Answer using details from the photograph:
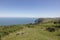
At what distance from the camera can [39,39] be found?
2634 centimetres

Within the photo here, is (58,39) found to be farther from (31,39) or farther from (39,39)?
(31,39)

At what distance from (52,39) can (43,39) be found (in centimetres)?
245

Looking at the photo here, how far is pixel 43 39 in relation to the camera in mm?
26359

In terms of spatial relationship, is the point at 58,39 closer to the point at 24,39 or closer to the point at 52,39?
the point at 52,39

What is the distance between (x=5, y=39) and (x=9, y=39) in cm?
108

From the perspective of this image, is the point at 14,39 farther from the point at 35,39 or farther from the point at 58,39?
the point at 58,39

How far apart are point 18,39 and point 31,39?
3.10m

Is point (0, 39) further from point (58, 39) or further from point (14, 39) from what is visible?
point (58, 39)

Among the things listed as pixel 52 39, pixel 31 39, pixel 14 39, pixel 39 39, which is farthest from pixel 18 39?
pixel 52 39

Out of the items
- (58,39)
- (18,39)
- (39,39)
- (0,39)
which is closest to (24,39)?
(18,39)

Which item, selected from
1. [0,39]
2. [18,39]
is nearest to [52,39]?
[18,39]

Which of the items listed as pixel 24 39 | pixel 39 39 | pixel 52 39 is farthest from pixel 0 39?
pixel 52 39

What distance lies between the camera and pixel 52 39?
89.2 ft

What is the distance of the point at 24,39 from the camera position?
26.5m
